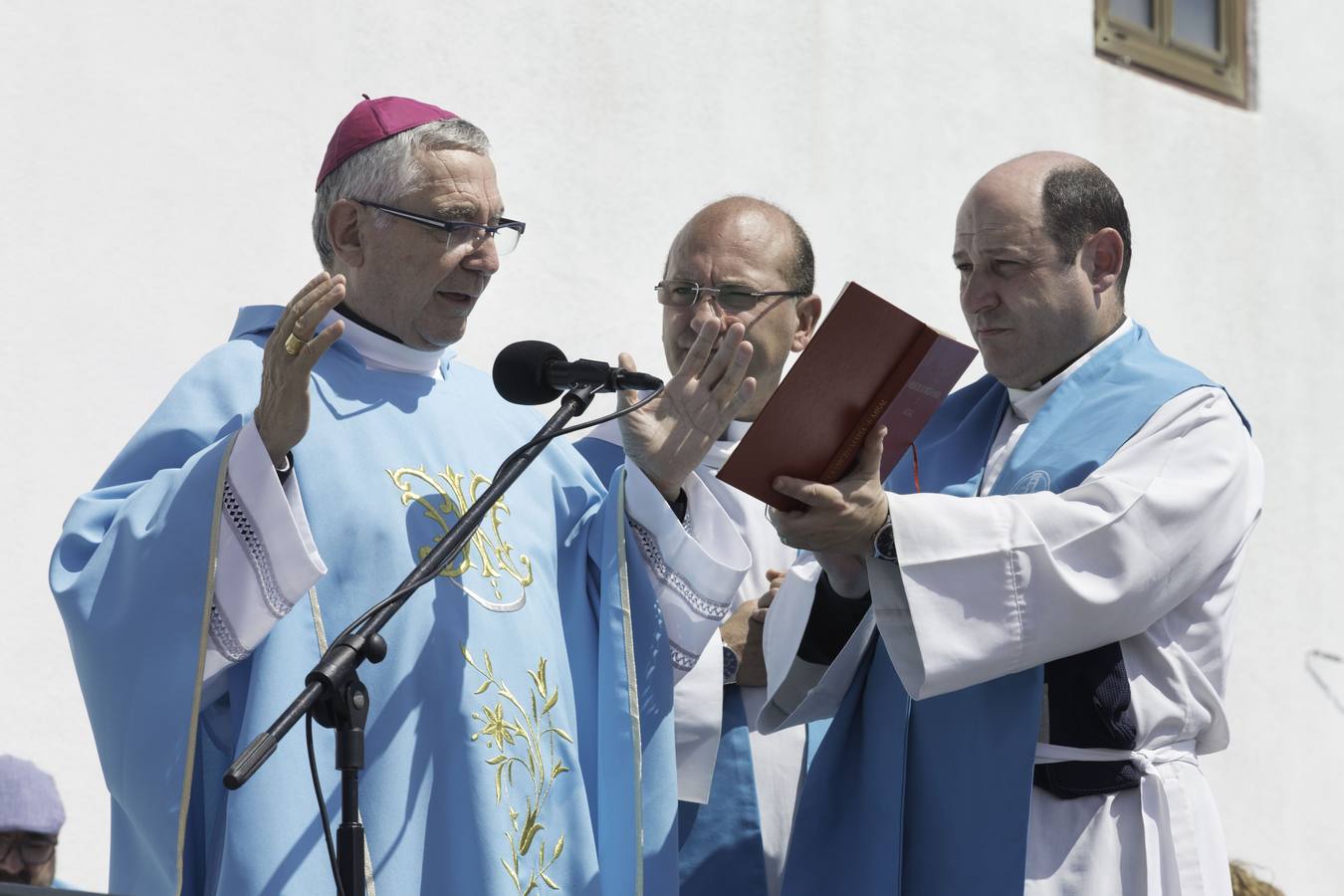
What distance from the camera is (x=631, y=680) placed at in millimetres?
4043

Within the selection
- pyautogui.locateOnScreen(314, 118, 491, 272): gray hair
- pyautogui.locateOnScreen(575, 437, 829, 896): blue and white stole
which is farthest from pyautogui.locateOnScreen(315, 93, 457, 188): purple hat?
pyautogui.locateOnScreen(575, 437, 829, 896): blue and white stole

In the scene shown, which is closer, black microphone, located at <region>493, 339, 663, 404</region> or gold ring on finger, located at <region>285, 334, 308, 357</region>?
gold ring on finger, located at <region>285, 334, 308, 357</region>

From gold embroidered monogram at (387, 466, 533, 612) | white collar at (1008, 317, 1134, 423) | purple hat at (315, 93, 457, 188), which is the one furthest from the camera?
white collar at (1008, 317, 1134, 423)

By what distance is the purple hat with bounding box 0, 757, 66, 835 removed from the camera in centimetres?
523

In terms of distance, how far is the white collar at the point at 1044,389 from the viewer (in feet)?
14.2

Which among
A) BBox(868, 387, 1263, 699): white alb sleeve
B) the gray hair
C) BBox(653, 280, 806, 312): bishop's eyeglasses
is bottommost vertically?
BBox(868, 387, 1263, 699): white alb sleeve

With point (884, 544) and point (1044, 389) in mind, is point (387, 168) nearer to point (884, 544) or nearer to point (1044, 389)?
point (884, 544)

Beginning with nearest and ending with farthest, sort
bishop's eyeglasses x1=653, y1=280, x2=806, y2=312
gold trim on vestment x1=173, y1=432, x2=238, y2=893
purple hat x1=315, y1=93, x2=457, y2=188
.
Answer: gold trim on vestment x1=173, y1=432, x2=238, y2=893
purple hat x1=315, y1=93, x2=457, y2=188
bishop's eyeglasses x1=653, y1=280, x2=806, y2=312

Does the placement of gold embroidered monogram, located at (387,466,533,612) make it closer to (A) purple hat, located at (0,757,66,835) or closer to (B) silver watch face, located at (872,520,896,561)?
(B) silver watch face, located at (872,520,896,561)

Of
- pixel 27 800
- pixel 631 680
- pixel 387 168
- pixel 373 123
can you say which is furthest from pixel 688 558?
pixel 27 800

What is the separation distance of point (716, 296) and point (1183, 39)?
5.03 m

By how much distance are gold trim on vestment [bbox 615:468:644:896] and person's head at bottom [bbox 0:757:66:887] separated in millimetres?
2093

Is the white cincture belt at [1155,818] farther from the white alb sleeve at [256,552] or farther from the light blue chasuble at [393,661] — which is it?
the white alb sleeve at [256,552]

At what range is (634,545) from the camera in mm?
4090
